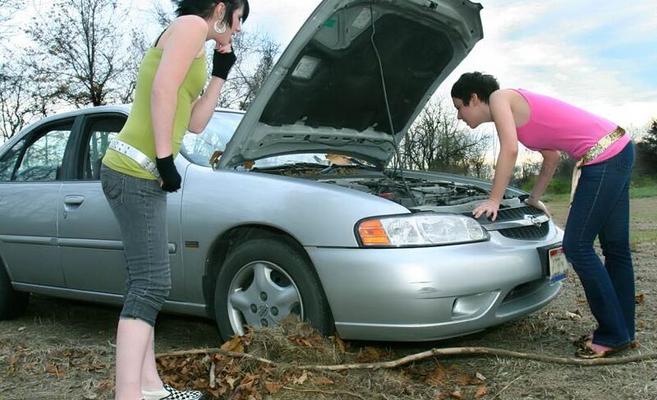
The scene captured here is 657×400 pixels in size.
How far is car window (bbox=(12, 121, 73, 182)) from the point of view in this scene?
4.55 meters

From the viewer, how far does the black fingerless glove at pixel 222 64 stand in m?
2.81

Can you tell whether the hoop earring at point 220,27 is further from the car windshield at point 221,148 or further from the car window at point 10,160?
the car window at point 10,160

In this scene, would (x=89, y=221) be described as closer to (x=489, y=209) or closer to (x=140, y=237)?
(x=140, y=237)

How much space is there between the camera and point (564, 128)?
338cm

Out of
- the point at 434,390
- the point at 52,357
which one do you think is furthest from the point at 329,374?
the point at 52,357

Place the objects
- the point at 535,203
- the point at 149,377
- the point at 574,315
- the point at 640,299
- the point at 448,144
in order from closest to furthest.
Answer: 1. the point at 149,377
2. the point at 535,203
3. the point at 574,315
4. the point at 640,299
5. the point at 448,144

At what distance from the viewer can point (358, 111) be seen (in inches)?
176

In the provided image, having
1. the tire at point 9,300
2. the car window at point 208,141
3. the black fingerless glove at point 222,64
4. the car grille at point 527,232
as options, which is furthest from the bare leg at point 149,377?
the tire at point 9,300

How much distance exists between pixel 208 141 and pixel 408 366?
181 centimetres

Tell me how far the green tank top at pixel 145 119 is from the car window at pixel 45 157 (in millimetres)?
2320

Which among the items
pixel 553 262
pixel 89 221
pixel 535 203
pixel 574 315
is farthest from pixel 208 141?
pixel 574 315

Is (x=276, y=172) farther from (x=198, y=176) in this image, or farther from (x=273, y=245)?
(x=273, y=245)

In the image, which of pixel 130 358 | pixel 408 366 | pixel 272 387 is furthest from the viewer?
pixel 408 366

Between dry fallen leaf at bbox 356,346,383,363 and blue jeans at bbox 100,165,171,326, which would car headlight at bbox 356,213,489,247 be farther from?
blue jeans at bbox 100,165,171,326
